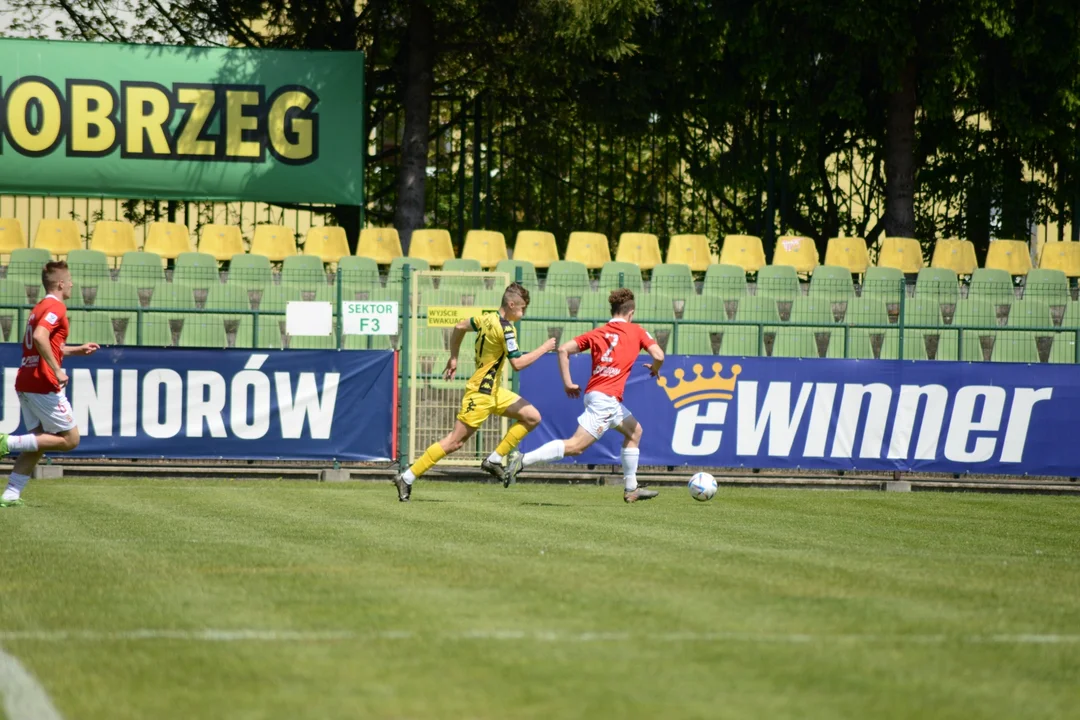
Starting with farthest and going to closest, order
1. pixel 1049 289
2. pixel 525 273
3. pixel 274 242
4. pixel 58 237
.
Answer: pixel 274 242 → pixel 58 237 → pixel 1049 289 → pixel 525 273

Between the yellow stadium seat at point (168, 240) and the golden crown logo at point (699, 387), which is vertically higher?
the yellow stadium seat at point (168, 240)

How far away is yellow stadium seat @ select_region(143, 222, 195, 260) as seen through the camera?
78.6ft

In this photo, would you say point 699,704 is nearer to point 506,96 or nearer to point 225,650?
point 225,650

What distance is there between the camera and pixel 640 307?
836 inches

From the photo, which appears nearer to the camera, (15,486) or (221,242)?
(15,486)

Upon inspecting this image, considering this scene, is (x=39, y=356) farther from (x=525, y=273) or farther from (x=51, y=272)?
(x=525, y=273)

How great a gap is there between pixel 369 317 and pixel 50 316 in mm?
6131

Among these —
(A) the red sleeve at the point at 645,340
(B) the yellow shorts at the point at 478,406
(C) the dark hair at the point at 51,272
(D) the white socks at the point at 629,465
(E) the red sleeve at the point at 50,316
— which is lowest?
(D) the white socks at the point at 629,465

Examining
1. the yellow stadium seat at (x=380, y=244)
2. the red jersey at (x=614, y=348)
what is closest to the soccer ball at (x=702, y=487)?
the red jersey at (x=614, y=348)

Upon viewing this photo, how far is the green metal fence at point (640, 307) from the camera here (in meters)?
19.5

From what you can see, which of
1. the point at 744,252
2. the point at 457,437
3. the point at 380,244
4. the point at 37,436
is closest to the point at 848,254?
the point at 744,252

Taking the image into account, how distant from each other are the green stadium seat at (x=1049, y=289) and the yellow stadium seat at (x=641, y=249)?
6.11 meters

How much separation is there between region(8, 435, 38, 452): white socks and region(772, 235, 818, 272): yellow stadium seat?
15.3 metres

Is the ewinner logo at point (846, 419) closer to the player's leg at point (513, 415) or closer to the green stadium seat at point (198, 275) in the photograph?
the player's leg at point (513, 415)
